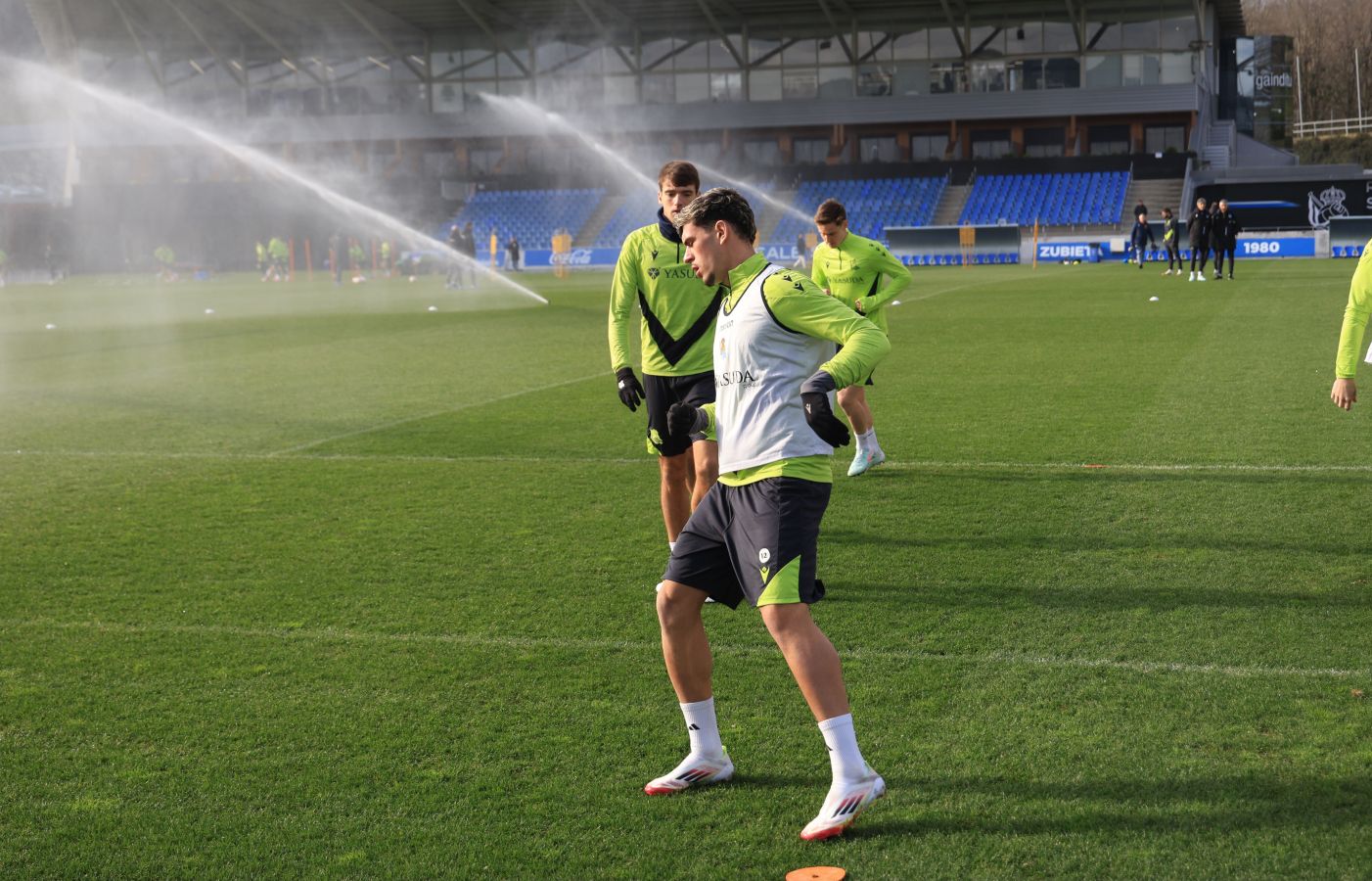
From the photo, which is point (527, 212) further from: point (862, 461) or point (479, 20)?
point (862, 461)

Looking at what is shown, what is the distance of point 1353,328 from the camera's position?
7.04m

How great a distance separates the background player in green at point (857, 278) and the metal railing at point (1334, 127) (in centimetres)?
7845

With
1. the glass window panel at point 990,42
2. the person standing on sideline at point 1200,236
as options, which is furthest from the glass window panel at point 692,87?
the person standing on sideline at point 1200,236

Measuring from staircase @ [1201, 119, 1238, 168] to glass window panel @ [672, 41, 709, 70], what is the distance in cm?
2243

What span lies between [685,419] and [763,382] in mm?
367

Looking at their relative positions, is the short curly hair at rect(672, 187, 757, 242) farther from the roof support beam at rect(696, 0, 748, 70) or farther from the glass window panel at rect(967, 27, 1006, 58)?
the glass window panel at rect(967, 27, 1006, 58)

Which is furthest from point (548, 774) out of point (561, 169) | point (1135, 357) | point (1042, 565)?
point (561, 169)

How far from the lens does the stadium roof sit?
57.6 m

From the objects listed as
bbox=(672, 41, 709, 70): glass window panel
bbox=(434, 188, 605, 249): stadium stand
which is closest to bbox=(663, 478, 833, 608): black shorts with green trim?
bbox=(434, 188, 605, 249): stadium stand

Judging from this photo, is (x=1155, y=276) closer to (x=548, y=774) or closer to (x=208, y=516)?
(x=208, y=516)

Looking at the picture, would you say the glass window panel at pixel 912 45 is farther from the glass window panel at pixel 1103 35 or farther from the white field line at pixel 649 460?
the white field line at pixel 649 460

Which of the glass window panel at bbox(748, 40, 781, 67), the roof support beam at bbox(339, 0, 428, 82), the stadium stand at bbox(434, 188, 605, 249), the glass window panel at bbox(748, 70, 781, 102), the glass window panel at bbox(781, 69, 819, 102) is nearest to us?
the roof support beam at bbox(339, 0, 428, 82)

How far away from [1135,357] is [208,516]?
12.0 meters

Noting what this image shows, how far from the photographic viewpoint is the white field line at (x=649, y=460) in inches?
407
